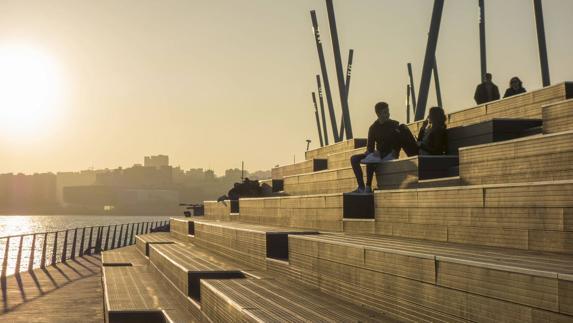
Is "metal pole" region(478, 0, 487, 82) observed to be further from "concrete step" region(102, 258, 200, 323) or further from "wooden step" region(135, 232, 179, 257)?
"concrete step" region(102, 258, 200, 323)

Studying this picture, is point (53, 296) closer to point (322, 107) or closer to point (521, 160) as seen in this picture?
point (521, 160)

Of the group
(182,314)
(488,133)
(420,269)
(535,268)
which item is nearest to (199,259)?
(182,314)

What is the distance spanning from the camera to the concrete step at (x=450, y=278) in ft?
13.4

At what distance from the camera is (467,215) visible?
21.5 ft

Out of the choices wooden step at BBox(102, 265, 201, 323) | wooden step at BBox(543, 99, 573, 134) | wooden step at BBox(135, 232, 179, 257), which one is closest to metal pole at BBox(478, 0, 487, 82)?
wooden step at BBox(135, 232, 179, 257)

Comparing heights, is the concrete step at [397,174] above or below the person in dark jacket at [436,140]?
below

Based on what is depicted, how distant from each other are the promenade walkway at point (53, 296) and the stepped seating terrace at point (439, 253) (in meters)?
2.69

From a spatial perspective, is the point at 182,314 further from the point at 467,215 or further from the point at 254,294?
the point at 467,215

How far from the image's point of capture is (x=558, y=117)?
326 inches

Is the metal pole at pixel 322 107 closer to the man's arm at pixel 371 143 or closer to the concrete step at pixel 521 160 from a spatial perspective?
the man's arm at pixel 371 143

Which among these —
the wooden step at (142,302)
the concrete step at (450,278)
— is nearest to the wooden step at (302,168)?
the wooden step at (142,302)

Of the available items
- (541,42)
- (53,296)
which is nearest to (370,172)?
(541,42)

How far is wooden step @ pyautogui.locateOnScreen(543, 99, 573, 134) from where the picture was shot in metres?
8.09

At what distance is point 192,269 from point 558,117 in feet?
13.7
